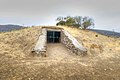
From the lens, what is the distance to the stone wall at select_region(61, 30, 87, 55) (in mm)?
17125

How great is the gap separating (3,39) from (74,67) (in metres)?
10.9

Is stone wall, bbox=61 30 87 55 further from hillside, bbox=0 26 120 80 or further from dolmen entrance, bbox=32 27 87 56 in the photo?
hillside, bbox=0 26 120 80

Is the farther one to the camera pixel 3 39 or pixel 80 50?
pixel 3 39

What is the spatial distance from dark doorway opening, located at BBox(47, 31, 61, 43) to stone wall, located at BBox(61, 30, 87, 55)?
79cm

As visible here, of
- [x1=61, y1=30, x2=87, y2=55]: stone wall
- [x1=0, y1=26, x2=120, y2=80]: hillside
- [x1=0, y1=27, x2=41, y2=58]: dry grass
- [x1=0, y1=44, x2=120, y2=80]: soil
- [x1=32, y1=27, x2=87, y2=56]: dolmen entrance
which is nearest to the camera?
[x1=0, y1=44, x2=120, y2=80]: soil

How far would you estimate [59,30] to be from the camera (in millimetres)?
23281

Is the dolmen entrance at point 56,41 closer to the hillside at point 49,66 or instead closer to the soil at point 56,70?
the hillside at point 49,66

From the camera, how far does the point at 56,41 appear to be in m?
23.4

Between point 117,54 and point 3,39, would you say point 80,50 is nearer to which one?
point 117,54

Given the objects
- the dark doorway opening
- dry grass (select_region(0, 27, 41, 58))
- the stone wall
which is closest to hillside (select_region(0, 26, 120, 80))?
dry grass (select_region(0, 27, 41, 58))

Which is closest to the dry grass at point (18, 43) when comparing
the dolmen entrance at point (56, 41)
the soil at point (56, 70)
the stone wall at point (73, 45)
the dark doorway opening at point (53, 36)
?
the dolmen entrance at point (56, 41)

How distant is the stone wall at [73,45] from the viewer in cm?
1712

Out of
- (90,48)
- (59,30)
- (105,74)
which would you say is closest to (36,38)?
(59,30)

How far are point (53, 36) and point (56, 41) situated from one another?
73 centimetres
